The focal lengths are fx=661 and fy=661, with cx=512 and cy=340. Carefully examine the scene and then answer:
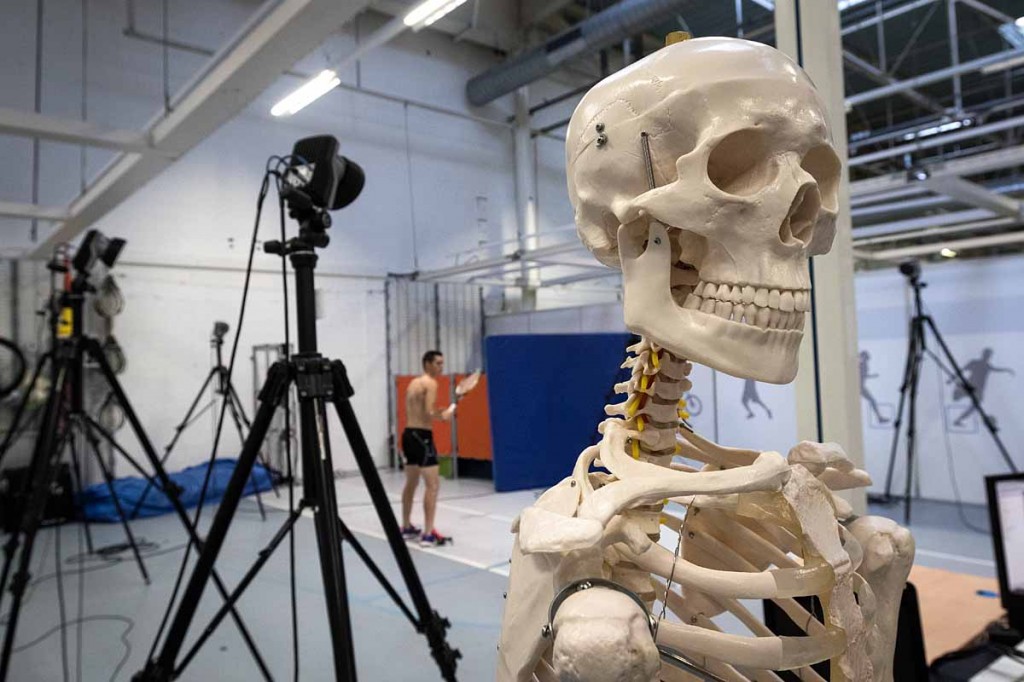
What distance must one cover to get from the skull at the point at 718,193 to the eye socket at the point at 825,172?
0.01 metres

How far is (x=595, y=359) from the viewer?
10.0 feet

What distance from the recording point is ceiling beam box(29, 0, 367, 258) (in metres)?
2.02

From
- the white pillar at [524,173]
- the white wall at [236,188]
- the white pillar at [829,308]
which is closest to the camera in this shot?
the white pillar at [829,308]

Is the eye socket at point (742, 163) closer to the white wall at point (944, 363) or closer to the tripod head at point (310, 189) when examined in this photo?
the tripod head at point (310, 189)

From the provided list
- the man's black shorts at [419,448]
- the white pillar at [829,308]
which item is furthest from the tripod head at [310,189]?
the man's black shorts at [419,448]

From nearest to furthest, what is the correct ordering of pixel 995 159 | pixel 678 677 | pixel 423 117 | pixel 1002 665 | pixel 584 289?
pixel 678 677 < pixel 1002 665 < pixel 995 159 < pixel 423 117 < pixel 584 289

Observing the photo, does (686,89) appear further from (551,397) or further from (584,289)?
(584,289)

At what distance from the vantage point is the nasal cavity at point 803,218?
0.91m

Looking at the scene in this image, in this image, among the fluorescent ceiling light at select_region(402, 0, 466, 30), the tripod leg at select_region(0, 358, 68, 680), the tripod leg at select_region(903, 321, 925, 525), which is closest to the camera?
the tripod leg at select_region(0, 358, 68, 680)

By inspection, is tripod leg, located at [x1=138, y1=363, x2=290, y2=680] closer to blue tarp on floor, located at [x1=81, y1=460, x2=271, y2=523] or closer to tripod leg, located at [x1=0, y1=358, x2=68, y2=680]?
tripod leg, located at [x1=0, y1=358, x2=68, y2=680]

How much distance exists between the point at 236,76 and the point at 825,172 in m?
2.13

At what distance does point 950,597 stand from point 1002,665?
0.67 meters

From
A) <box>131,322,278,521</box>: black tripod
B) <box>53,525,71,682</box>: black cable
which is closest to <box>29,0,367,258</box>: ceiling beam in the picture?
<box>131,322,278,521</box>: black tripod

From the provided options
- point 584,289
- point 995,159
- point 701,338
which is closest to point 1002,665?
point 701,338
